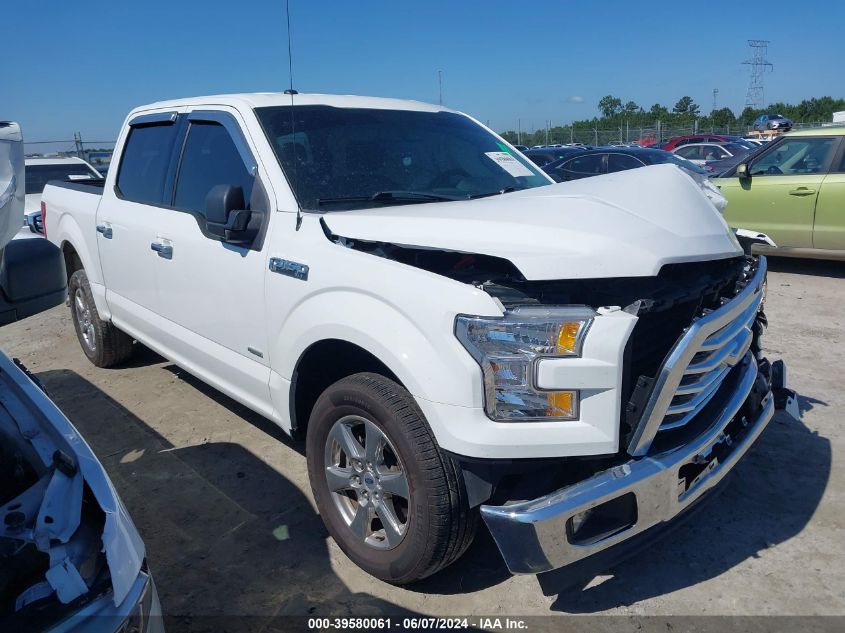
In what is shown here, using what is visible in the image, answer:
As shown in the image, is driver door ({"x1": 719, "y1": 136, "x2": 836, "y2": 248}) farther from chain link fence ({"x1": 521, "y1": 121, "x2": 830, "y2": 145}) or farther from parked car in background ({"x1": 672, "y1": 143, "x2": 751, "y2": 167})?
chain link fence ({"x1": 521, "y1": 121, "x2": 830, "y2": 145})

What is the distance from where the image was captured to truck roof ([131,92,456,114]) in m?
3.57

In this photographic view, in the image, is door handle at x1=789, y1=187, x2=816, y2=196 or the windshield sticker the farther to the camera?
door handle at x1=789, y1=187, x2=816, y2=196

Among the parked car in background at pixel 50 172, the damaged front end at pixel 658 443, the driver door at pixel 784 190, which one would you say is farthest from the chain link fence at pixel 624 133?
the damaged front end at pixel 658 443

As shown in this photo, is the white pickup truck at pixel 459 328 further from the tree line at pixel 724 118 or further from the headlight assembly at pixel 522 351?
the tree line at pixel 724 118

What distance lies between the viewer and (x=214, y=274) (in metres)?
3.48

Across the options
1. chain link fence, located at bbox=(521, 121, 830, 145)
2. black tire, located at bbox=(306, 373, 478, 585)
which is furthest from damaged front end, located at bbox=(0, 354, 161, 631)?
chain link fence, located at bbox=(521, 121, 830, 145)

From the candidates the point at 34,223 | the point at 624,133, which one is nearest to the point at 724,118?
the point at 624,133

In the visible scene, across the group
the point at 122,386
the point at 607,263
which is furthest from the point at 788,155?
the point at 122,386

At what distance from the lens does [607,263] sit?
7.23 ft

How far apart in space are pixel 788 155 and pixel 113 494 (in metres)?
8.51

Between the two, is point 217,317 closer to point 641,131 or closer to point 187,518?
point 187,518

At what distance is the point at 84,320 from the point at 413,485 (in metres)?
4.28

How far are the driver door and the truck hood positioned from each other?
231 inches

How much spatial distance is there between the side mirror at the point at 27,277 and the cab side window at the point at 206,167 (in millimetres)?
1271
